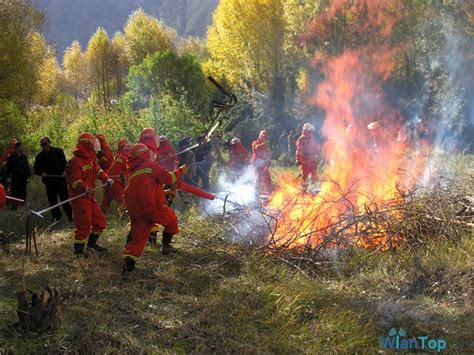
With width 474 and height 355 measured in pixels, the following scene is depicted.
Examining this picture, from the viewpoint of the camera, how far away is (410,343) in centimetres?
355

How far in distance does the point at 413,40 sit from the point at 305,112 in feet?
19.6

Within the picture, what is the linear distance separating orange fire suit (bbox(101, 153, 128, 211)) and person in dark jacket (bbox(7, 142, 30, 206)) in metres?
2.59

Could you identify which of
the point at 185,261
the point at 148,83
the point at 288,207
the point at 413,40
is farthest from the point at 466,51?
the point at 185,261

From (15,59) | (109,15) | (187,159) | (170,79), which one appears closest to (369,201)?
(187,159)

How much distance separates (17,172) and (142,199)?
227 inches

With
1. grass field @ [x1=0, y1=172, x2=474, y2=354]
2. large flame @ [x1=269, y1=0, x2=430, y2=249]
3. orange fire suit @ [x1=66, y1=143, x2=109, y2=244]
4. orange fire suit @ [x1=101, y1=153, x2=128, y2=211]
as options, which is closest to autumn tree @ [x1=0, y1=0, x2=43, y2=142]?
orange fire suit @ [x1=101, y1=153, x2=128, y2=211]

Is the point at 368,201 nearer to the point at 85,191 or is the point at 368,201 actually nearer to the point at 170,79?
the point at 85,191

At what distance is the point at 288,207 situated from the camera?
6535mm

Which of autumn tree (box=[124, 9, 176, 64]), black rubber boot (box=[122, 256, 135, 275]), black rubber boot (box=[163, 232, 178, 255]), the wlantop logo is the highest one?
autumn tree (box=[124, 9, 176, 64])

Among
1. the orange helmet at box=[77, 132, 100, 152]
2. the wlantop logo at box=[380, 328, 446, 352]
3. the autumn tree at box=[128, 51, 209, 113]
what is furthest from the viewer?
the autumn tree at box=[128, 51, 209, 113]

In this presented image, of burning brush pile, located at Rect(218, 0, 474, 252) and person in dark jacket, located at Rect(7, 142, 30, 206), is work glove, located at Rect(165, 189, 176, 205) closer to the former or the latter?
burning brush pile, located at Rect(218, 0, 474, 252)

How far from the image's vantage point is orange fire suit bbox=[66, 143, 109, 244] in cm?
593

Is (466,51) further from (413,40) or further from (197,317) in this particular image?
(197,317)

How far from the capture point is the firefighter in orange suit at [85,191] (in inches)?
234
